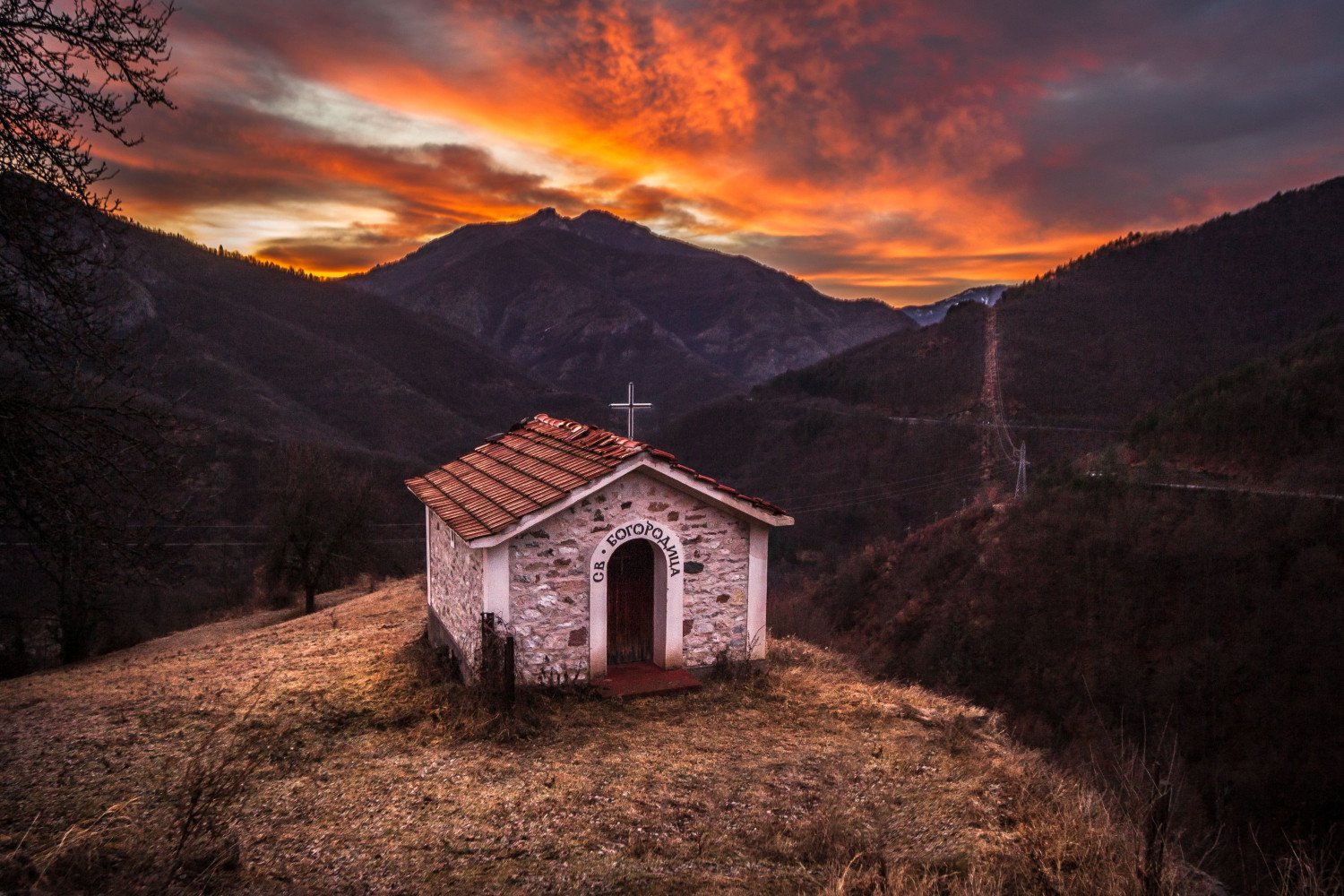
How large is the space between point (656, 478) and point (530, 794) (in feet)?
14.0

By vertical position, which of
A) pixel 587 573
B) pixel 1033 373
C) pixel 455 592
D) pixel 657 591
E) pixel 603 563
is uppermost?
pixel 1033 373

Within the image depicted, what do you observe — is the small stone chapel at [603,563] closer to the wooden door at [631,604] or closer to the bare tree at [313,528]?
the wooden door at [631,604]

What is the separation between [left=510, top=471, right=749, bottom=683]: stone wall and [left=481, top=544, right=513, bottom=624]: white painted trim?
0.10 metres

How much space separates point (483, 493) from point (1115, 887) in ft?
27.9

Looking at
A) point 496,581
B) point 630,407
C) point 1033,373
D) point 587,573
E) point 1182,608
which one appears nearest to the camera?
point 496,581

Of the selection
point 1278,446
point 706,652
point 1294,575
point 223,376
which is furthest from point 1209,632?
point 223,376

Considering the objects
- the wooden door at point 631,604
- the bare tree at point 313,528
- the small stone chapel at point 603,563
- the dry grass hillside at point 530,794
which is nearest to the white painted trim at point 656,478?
the small stone chapel at point 603,563

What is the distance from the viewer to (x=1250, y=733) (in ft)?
62.0

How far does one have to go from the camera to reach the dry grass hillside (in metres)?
5.28

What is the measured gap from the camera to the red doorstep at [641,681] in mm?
9461

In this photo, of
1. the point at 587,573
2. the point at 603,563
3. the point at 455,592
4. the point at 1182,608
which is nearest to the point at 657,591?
the point at 603,563

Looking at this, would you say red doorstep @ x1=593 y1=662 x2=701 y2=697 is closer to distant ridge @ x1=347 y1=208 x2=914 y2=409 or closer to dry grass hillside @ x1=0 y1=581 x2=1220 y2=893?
dry grass hillside @ x1=0 y1=581 x2=1220 y2=893

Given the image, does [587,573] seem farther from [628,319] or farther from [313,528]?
[628,319]

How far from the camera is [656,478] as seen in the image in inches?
388
